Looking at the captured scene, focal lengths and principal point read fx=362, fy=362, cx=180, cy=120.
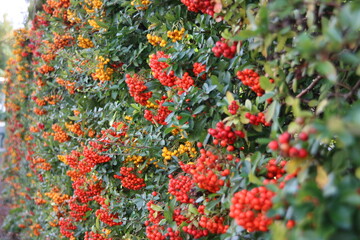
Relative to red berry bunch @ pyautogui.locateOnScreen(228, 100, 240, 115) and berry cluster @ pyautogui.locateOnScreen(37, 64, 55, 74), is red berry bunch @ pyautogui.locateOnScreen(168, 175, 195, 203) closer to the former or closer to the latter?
red berry bunch @ pyautogui.locateOnScreen(228, 100, 240, 115)

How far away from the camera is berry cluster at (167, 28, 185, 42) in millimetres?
2195

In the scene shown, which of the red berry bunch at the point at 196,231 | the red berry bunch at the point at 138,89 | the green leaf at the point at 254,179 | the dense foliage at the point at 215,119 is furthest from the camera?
the red berry bunch at the point at 138,89

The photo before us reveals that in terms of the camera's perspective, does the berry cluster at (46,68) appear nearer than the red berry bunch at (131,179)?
No

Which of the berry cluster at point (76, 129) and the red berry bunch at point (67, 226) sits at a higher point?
the berry cluster at point (76, 129)

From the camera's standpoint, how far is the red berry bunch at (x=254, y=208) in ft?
4.05

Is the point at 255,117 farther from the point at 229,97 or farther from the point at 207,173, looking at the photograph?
the point at 207,173

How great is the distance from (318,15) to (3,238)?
710 centimetres

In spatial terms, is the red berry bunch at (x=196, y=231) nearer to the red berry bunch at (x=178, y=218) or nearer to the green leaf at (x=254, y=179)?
the red berry bunch at (x=178, y=218)

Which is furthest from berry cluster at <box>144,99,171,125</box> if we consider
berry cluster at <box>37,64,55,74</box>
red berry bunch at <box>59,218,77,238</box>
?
berry cluster at <box>37,64,55,74</box>

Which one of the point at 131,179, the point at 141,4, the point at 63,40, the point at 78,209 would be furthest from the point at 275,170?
the point at 63,40

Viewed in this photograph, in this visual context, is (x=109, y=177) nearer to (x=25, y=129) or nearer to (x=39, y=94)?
(x=39, y=94)

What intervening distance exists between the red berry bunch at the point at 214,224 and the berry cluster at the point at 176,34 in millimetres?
1079

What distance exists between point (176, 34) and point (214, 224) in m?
1.15

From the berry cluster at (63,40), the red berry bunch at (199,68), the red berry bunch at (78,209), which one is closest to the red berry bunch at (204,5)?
the red berry bunch at (199,68)
